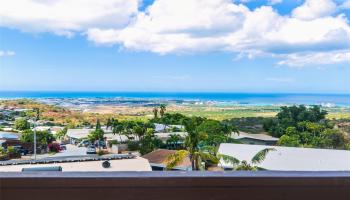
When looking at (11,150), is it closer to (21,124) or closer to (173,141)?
(21,124)

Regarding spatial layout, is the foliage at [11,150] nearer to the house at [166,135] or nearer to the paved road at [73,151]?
the paved road at [73,151]

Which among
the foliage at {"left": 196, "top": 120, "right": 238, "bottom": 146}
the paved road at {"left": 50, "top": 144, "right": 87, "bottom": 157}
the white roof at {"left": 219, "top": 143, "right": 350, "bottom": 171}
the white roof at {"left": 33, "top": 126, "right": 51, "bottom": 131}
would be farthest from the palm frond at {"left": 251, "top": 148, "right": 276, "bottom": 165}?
the white roof at {"left": 33, "top": 126, "right": 51, "bottom": 131}

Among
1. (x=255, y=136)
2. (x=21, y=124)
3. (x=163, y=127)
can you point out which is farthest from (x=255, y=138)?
(x=21, y=124)
